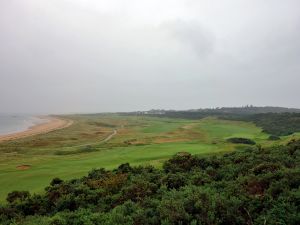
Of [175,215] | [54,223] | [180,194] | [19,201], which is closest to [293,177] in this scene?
[180,194]

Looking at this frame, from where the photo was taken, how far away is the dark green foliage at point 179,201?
9188mm

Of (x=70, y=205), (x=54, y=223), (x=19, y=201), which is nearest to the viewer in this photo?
(x=54, y=223)

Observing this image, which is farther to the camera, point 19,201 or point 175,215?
point 19,201

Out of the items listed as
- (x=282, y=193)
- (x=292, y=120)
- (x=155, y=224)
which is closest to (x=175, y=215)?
(x=155, y=224)

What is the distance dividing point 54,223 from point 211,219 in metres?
5.38

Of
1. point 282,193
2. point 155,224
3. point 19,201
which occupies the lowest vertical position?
point 19,201

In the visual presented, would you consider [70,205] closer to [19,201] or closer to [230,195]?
[19,201]

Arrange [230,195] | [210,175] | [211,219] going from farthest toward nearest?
1. [210,175]
2. [230,195]
3. [211,219]

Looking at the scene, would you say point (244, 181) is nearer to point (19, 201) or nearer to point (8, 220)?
point (8, 220)

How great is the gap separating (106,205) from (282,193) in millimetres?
7090

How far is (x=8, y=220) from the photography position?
1236 centimetres

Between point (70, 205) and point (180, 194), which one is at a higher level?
point (180, 194)

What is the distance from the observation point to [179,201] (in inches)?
411

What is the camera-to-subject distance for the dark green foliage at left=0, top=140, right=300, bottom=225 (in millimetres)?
9188
